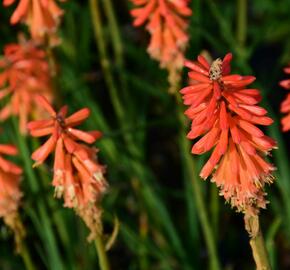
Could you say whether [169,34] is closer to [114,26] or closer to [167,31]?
[167,31]

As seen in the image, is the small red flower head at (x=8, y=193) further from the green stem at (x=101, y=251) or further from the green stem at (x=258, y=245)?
the green stem at (x=258, y=245)

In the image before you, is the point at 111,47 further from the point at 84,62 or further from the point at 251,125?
the point at 251,125

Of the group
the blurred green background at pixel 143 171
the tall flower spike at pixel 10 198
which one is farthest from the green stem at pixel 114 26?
the tall flower spike at pixel 10 198

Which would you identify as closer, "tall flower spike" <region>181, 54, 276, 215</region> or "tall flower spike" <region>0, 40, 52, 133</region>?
"tall flower spike" <region>181, 54, 276, 215</region>

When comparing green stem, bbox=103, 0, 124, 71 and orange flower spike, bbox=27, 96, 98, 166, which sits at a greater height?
green stem, bbox=103, 0, 124, 71

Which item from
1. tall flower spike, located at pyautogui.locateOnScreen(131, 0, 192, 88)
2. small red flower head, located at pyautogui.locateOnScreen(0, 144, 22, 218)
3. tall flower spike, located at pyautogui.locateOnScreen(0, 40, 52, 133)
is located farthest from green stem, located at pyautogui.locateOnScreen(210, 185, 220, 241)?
small red flower head, located at pyautogui.locateOnScreen(0, 144, 22, 218)

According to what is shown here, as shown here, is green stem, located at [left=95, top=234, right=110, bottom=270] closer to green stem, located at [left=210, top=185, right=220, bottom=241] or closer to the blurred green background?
the blurred green background

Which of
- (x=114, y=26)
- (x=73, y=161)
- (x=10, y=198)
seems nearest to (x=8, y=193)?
(x=10, y=198)
